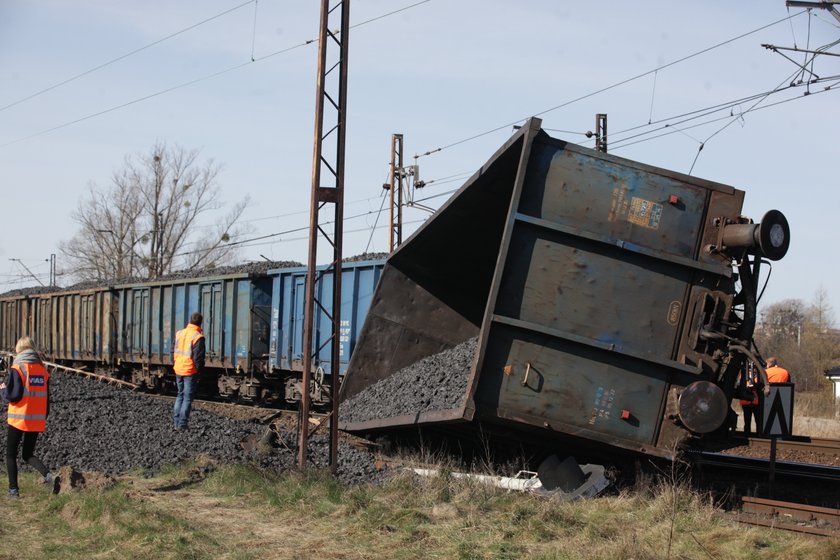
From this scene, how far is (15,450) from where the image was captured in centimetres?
844

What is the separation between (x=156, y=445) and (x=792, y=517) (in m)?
6.72

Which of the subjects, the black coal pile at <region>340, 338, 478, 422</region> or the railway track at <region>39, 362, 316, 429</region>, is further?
the railway track at <region>39, 362, 316, 429</region>

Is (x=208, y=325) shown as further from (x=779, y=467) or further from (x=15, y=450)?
(x=779, y=467)

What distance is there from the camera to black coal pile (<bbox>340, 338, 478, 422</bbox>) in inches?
362

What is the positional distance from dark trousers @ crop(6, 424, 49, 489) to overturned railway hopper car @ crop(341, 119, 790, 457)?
4237 millimetres

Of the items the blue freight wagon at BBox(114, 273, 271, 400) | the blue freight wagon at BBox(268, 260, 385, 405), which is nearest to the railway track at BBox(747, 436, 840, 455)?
the blue freight wagon at BBox(268, 260, 385, 405)

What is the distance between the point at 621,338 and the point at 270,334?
1311 centimetres

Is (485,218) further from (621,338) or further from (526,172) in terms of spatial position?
(621,338)

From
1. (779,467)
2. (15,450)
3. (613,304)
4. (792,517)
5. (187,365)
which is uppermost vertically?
(613,304)

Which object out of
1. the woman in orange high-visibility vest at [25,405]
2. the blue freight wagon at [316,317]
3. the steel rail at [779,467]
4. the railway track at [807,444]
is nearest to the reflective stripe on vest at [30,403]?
the woman in orange high-visibility vest at [25,405]

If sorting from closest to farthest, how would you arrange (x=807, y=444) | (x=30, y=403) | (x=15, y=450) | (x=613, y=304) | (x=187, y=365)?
(x=613, y=304), (x=15, y=450), (x=30, y=403), (x=187, y=365), (x=807, y=444)

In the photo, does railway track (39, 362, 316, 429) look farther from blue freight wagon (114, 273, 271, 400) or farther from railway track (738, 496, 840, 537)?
railway track (738, 496, 840, 537)

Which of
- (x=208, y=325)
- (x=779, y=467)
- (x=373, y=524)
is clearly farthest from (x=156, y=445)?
(x=208, y=325)

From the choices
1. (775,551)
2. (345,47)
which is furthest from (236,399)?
(775,551)
